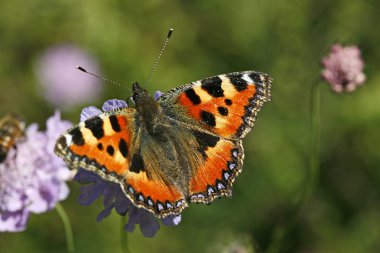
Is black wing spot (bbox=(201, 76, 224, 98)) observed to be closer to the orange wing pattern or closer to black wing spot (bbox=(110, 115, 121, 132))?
the orange wing pattern

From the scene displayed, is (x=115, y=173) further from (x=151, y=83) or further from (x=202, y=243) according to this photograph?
(x=151, y=83)

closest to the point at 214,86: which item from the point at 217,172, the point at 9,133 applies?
the point at 217,172

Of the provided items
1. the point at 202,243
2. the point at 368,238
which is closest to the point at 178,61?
the point at 202,243

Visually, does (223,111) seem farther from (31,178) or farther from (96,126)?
(31,178)

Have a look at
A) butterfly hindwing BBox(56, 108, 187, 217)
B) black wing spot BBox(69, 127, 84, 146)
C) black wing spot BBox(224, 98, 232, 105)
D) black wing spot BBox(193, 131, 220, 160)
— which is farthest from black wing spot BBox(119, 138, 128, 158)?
black wing spot BBox(224, 98, 232, 105)

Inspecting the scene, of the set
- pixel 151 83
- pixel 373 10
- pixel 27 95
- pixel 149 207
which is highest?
pixel 373 10

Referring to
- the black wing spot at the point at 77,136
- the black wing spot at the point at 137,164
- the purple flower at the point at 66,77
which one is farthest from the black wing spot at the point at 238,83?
the purple flower at the point at 66,77
